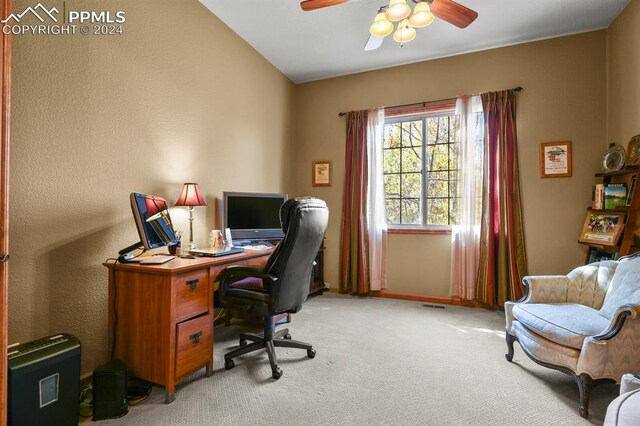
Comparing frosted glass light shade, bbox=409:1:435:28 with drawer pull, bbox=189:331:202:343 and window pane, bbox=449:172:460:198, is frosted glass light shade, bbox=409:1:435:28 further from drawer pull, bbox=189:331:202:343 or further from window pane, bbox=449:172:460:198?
drawer pull, bbox=189:331:202:343

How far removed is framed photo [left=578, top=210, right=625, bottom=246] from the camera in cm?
257

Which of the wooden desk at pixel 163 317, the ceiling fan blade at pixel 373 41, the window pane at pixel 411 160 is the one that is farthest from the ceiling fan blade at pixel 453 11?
the wooden desk at pixel 163 317

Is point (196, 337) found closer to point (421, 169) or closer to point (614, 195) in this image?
Answer: point (421, 169)

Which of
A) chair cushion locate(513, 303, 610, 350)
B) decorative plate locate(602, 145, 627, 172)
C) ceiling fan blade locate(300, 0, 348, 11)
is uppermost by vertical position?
ceiling fan blade locate(300, 0, 348, 11)

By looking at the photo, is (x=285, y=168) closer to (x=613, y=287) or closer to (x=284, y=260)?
(x=284, y=260)

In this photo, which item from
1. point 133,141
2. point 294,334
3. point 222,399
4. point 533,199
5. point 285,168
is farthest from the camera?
point 285,168

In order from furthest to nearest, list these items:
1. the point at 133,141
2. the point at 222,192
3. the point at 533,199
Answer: the point at 533,199 → the point at 222,192 → the point at 133,141

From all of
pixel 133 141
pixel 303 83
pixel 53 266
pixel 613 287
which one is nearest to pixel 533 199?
pixel 613 287

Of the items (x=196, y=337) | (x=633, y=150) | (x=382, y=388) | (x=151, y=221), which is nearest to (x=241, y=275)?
(x=196, y=337)

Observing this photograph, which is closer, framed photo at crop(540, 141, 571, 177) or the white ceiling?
the white ceiling

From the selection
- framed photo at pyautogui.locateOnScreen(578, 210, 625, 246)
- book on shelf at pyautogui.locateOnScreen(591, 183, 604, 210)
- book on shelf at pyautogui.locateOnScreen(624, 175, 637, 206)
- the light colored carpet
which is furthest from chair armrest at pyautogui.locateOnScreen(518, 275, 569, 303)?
book on shelf at pyautogui.locateOnScreen(591, 183, 604, 210)

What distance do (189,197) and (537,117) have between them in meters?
3.57

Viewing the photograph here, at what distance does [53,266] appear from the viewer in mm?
1692

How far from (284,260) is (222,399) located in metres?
0.83
